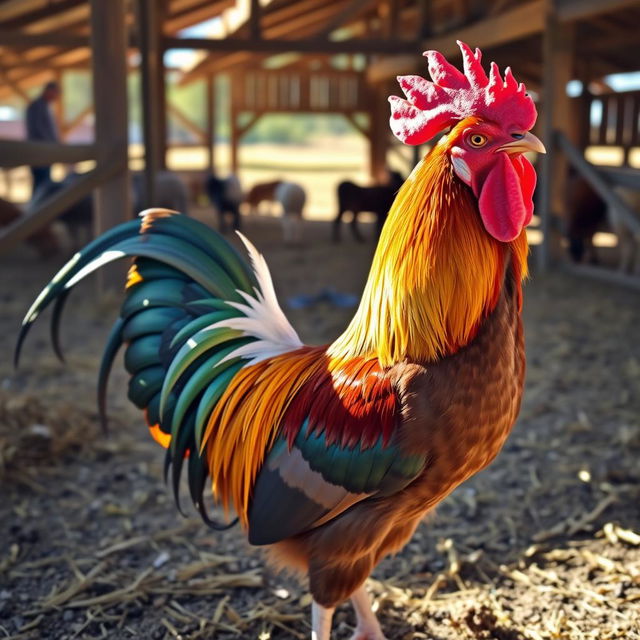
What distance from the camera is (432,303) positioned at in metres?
2.01

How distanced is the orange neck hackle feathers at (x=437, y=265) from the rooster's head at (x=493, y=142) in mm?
32

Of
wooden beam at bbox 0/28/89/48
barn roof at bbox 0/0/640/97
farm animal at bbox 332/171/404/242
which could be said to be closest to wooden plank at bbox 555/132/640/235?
barn roof at bbox 0/0/640/97

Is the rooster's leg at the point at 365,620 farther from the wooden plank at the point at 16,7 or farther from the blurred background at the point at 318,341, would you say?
the wooden plank at the point at 16,7

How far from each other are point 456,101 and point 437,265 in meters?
0.44

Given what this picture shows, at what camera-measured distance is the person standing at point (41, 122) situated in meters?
9.80

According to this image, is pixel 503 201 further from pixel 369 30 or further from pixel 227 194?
pixel 369 30

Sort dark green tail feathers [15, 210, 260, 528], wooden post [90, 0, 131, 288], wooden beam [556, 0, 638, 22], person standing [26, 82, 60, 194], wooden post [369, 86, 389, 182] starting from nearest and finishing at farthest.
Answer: dark green tail feathers [15, 210, 260, 528] < wooden post [90, 0, 131, 288] < wooden beam [556, 0, 638, 22] < person standing [26, 82, 60, 194] < wooden post [369, 86, 389, 182]

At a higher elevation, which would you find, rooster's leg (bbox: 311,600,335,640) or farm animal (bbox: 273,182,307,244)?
farm animal (bbox: 273,182,307,244)

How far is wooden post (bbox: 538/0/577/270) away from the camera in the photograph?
793 centimetres

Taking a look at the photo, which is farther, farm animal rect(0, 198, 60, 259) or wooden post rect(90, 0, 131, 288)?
farm animal rect(0, 198, 60, 259)

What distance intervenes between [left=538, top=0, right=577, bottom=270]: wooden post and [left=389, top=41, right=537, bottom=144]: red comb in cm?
635

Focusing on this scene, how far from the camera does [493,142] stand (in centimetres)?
196

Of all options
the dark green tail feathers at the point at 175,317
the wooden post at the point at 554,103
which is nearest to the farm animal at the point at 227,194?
the wooden post at the point at 554,103

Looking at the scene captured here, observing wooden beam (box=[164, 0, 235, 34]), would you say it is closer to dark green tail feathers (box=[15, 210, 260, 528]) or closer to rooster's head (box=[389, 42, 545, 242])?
dark green tail feathers (box=[15, 210, 260, 528])
